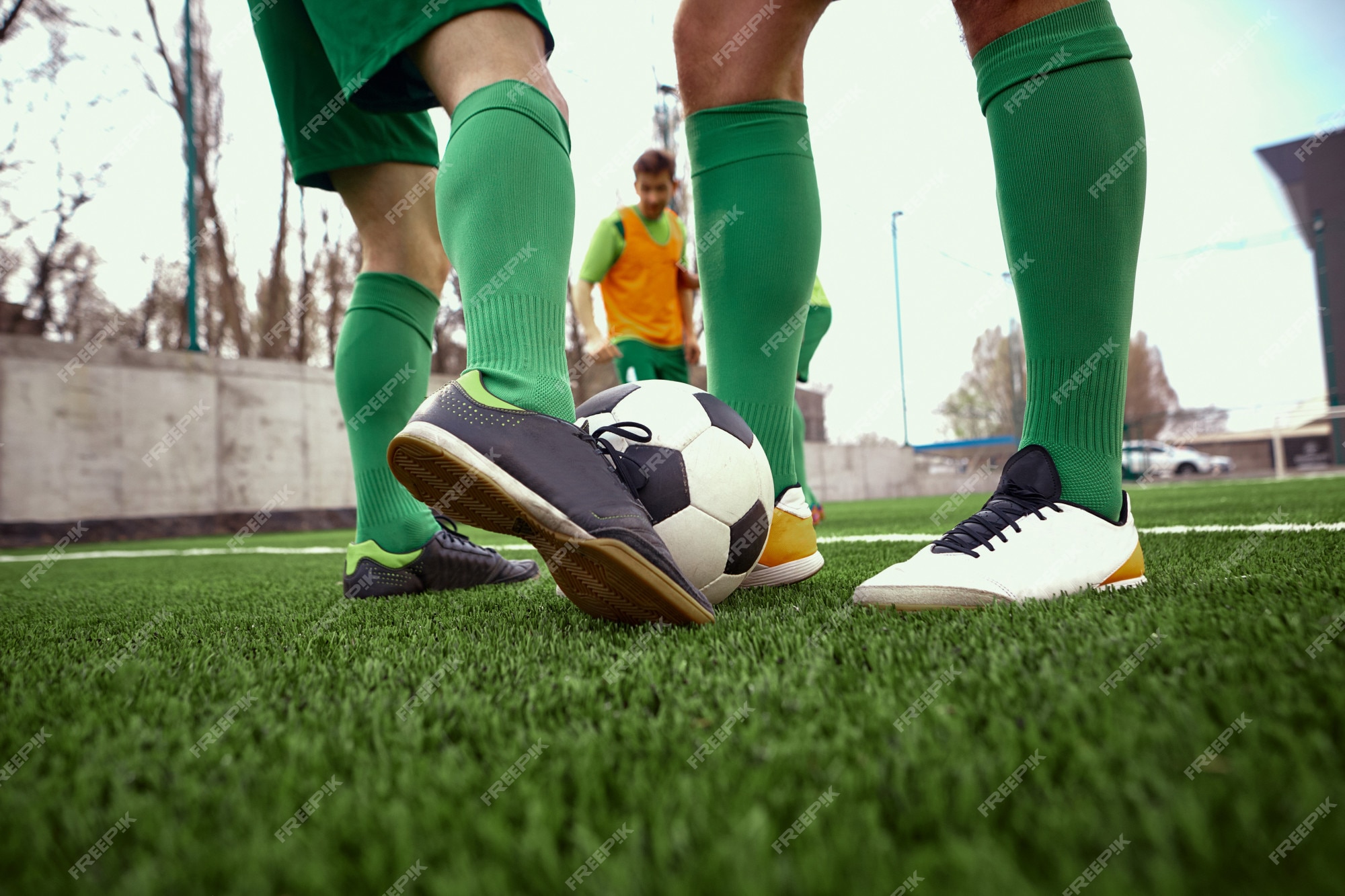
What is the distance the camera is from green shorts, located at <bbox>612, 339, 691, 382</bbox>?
4523mm

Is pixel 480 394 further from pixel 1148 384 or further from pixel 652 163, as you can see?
pixel 1148 384

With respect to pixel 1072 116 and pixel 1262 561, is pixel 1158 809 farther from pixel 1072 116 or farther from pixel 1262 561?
pixel 1262 561

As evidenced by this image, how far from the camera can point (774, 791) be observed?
476mm

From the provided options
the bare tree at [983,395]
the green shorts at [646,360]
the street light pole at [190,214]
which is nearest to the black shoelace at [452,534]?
the green shorts at [646,360]

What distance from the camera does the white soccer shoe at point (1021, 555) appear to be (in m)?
1.10

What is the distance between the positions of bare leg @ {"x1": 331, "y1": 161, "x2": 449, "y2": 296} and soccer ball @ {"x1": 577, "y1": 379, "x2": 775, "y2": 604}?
932mm

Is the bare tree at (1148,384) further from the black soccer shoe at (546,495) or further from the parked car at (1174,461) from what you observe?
the black soccer shoe at (546,495)

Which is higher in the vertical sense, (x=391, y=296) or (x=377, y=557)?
(x=391, y=296)

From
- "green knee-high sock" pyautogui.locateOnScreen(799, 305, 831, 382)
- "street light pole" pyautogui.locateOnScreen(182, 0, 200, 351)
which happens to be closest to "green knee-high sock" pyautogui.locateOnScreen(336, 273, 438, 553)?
"green knee-high sock" pyautogui.locateOnScreen(799, 305, 831, 382)

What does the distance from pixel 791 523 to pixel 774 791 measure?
3.50 feet

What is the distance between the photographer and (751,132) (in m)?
1.61

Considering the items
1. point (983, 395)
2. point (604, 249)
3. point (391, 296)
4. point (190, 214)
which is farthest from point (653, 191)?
point (983, 395)

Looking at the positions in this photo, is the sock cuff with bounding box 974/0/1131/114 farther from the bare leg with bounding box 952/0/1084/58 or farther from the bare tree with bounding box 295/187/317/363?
the bare tree with bounding box 295/187/317/363

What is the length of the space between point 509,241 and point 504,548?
3152 millimetres
